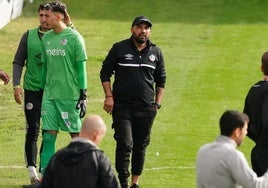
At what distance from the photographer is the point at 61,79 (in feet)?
46.8

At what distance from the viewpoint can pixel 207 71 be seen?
24.9 meters

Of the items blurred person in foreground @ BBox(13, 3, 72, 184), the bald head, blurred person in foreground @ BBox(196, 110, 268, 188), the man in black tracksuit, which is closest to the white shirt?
blurred person in foreground @ BBox(196, 110, 268, 188)

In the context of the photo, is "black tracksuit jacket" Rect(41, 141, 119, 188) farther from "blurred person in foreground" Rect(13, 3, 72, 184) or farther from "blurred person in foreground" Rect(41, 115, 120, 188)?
"blurred person in foreground" Rect(13, 3, 72, 184)

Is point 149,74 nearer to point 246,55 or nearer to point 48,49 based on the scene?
point 48,49

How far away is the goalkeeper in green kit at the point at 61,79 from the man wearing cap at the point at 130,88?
0.40 m

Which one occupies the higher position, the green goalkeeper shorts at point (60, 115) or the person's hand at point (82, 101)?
the person's hand at point (82, 101)

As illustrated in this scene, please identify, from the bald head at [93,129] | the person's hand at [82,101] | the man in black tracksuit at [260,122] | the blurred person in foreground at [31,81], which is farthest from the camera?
the blurred person in foreground at [31,81]

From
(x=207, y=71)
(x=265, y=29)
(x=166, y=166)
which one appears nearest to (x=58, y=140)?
(x=166, y=166)

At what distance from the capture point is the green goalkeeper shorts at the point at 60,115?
1430cm

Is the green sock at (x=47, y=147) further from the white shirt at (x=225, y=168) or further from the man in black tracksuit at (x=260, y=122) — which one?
the white shirt at (x=225, y=168)

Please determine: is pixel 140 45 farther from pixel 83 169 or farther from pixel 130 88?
pixel 83 169

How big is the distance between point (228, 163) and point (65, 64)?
15.2 feet

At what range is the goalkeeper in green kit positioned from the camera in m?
14.2

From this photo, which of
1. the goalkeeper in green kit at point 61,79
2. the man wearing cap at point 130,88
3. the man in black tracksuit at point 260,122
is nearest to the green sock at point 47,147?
the goalkeeper in green kit at point 61,79
